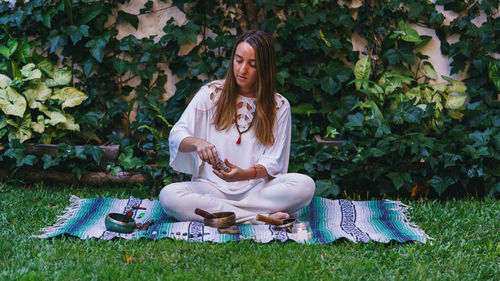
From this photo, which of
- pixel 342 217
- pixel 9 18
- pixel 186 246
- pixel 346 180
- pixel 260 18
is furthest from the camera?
pixel 260 18

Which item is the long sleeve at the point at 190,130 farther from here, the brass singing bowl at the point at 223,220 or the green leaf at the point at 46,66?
the green leaf at the point at 46,66

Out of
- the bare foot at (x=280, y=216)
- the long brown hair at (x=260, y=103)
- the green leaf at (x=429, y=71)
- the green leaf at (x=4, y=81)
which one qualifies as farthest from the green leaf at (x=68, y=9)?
the green leaf at (x=429, y=71)

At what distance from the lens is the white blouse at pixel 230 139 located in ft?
10.8

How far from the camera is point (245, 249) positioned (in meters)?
2.78

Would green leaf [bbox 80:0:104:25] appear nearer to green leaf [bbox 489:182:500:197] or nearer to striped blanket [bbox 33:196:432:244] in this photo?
striped blanket [bbox 33:196:432:244]

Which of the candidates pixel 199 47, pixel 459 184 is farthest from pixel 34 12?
pixel 459 184

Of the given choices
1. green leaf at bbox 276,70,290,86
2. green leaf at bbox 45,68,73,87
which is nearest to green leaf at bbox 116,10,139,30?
green leaf at bbox 45,68,73,87

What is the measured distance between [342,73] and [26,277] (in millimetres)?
3029

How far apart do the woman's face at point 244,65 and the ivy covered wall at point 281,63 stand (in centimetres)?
110

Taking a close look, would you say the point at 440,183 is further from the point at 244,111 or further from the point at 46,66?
the point at 46,66

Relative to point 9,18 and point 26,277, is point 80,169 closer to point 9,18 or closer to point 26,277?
point 9,18

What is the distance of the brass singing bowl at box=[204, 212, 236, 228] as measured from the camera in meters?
3.03

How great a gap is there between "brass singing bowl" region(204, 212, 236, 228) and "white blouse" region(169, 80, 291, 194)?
0.73 feet

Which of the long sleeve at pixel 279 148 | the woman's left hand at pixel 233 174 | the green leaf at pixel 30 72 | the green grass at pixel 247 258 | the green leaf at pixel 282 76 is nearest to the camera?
the green grass at pixel 247 258
